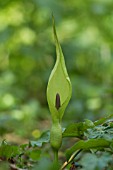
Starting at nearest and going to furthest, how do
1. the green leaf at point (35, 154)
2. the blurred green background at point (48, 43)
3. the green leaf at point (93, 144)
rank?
the green leaf at point (93, 144) → the green leaf at point (35, 154) → the blurred green background at point (48, 43)

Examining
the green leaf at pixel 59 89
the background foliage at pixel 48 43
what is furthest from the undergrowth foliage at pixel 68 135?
the background foliage at pixel 48 43

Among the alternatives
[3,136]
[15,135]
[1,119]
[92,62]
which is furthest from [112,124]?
[92,62]

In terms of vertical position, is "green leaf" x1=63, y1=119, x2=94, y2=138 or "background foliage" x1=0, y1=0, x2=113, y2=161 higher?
"green leaf" x1=63, y1=119, x2=94, y2=138

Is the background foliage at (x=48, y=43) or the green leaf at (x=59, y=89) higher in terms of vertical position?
the green leaf at (x=59, y=89)

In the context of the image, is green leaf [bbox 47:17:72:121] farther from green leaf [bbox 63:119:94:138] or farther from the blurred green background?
the blurred green background

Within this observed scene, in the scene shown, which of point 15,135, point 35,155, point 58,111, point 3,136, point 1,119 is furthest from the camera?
point 15,135

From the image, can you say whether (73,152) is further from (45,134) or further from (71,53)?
(71,53)

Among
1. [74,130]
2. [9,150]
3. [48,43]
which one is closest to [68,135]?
[74,130]

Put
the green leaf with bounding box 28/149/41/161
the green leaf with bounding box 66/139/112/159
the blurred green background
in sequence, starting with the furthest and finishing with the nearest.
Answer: the blurred green background
the green leaf with bounding box 28/149/41/161
the green leaf with bounding box 66/139/112/159

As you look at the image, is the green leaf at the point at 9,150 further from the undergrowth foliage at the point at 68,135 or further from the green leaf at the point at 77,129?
the green leaf at the point at 77,129

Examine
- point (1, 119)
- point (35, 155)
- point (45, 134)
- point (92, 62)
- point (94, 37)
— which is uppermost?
point (45, 134)

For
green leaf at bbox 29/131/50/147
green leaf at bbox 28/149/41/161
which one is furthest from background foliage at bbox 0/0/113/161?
green leaf at bbox 29/131/50/147
